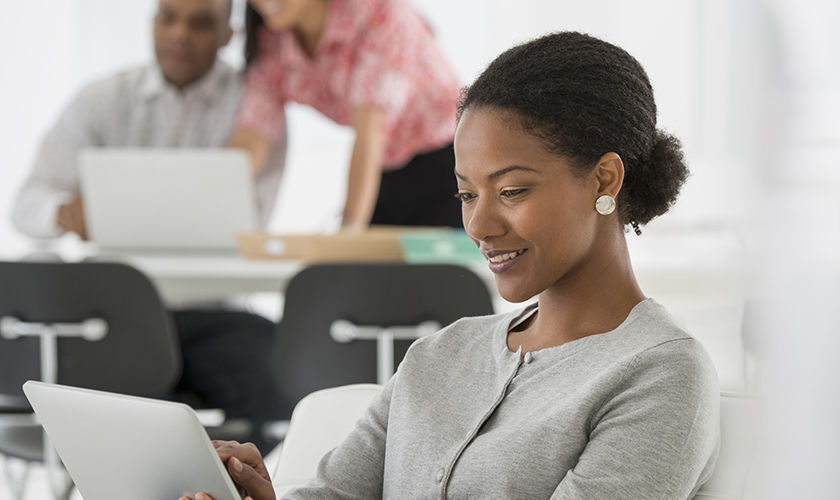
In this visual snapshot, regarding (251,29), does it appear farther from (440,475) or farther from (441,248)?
(440,475)

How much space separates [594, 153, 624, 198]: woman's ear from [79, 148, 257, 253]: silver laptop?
1.46 m

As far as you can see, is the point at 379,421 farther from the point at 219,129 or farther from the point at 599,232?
the point at 219,129

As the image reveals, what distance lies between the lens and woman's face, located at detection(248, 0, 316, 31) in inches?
105

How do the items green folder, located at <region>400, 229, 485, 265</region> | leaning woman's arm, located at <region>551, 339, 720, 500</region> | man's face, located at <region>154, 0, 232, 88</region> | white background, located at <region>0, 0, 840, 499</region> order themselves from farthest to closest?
man's face, located at <region>154, 0, 232, 88</region> → green folder, located at <region>400, 229, 485, 265</region> → leaning woman's arm, located at <region>551, 339, 720, 500</region> → white background, located at <region>0, 0, 840, 499</region>

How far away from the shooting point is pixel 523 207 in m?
0.94

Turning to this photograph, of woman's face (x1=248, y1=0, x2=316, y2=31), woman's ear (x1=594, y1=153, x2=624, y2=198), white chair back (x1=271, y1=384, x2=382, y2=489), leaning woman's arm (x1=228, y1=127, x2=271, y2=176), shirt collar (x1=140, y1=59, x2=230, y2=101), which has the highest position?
woman's face (x1=248, y1=0, x2=316, y2=31)

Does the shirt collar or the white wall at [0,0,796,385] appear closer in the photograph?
the white wall at [0,0,796,385]

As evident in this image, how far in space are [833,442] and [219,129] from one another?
2.69 m

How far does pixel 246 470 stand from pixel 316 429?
253 millimetres

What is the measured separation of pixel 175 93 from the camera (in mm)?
2959

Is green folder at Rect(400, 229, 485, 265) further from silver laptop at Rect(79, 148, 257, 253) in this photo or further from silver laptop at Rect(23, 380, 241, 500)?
silver laptop at Rect(23, 380, 241, 500)

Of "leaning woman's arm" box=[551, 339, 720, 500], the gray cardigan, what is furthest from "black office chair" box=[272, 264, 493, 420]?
"leaning woman's arm" box=[551, 339, 720, 500]

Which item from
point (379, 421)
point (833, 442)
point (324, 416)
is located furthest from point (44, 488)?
point (833, 442)

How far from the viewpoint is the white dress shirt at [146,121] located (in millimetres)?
2914
